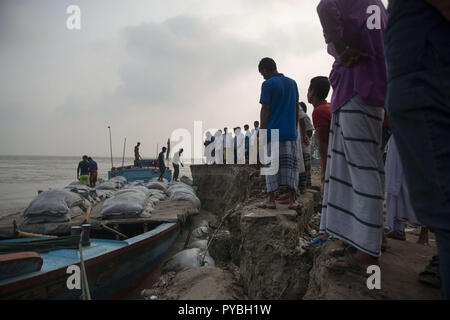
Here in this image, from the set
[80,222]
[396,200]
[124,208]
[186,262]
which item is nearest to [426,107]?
[396,200]

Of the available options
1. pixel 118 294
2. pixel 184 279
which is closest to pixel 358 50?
pixel 184 279

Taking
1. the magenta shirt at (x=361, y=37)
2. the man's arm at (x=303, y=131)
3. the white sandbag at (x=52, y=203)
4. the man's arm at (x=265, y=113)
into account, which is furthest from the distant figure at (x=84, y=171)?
the magenta shirt at (x=361, y=37)

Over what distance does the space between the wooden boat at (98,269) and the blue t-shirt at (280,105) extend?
9.07ft

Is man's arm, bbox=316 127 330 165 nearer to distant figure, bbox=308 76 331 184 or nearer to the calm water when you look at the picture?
distant figure, bbox=308 76 331 184

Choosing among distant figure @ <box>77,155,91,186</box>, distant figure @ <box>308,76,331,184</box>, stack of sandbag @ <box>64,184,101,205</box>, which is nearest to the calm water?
distant figure @ <box>77,155,91,186</box>

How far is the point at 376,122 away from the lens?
139cm

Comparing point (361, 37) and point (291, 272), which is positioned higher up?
point (361, 37)

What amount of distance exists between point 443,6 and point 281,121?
199 cm

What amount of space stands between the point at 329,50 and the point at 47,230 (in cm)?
555

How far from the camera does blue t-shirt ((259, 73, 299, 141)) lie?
8.86 feet

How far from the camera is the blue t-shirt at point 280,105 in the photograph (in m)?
2.70

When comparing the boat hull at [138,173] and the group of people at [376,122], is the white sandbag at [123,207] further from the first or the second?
the boat hull at [138,173]

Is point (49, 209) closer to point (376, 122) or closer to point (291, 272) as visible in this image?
point (291, 272)
